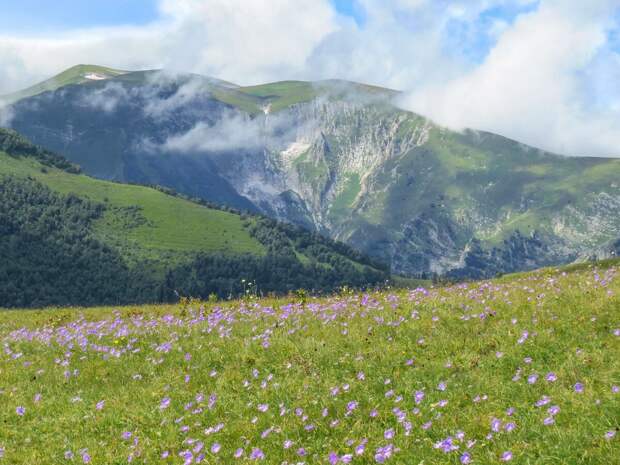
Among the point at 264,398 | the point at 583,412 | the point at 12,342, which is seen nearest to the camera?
the point at 583,412

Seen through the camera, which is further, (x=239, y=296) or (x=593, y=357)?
(x=239, y=296)

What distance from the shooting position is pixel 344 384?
11047 mm

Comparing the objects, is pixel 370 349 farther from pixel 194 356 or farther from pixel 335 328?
pixel 194 356

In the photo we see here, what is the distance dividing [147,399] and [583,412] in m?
8.07

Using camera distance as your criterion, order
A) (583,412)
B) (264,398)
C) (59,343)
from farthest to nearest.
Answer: (59,343) → (264,398) → (583,412)

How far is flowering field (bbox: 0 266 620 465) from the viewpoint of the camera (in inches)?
334

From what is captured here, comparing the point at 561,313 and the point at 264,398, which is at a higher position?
the point at 561,313

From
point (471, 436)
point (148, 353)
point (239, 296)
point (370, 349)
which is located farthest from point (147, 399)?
point (239, 296)

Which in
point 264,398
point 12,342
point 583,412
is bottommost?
point 12,342

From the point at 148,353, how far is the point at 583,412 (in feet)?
34.9

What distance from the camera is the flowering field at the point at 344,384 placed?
8.49m

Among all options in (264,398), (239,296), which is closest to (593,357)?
(264,398)

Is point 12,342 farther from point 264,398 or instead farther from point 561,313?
point 561,313

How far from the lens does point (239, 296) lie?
2433 cm
